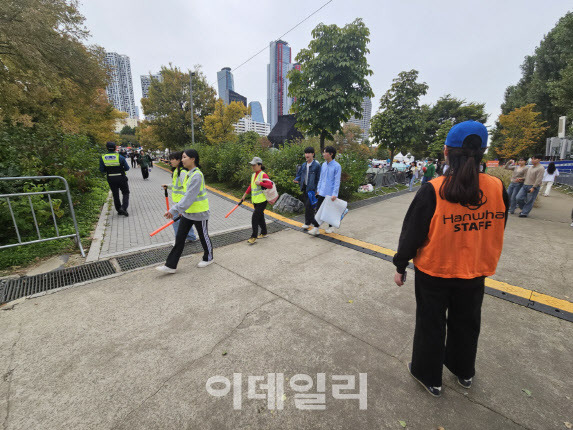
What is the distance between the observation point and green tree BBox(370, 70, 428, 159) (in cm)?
1581

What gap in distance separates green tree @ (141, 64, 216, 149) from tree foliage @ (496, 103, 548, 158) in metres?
33.2

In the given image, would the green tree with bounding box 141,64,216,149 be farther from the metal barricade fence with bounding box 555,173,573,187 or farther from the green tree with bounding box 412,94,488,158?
the green tree with bounding box 412,94,488,158

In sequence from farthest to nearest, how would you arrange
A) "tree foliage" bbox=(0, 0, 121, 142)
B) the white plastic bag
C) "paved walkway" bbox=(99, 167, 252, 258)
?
"tree foliage" bbox=(0, 0, 121, 142)
the white plastic bag
"paved walkway" bbox=(99, 167, 252, 258)

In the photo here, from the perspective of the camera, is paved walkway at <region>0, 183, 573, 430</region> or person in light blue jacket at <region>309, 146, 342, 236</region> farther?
person in light blue jacket at <region>309, 146, 342, 236</region>

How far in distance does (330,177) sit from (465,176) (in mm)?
3526

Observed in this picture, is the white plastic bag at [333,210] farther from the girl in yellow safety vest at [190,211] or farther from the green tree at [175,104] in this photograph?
the green tree at [175,104]

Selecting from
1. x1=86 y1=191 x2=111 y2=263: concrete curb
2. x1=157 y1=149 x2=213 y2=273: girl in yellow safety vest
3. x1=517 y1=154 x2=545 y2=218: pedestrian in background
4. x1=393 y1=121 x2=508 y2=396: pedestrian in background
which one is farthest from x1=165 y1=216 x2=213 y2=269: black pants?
x1=517 y1=154 x2=545 y2=218: pedestrian in background

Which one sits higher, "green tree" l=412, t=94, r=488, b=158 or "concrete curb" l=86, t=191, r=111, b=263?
Answer: "green tree" l=412, t=94, r=488, b=158

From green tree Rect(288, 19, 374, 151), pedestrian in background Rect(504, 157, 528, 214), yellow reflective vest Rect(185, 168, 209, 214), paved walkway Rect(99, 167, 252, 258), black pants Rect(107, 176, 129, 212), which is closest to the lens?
yellow reflective vest Rect(185, 168, 209, 214)

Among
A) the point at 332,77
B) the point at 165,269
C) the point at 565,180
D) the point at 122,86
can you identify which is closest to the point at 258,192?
the point at 165,269

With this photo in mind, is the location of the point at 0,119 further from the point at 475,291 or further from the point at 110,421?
the point at 475,291

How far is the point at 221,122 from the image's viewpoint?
25281mm

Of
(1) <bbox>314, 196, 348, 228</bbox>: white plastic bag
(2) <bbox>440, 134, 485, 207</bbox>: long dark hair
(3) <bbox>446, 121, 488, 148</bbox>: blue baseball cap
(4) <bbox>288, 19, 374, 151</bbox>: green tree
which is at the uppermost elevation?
(4) <bbox>288, 19, 374, 151</bbox>: green tree

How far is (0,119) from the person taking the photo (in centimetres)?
742
